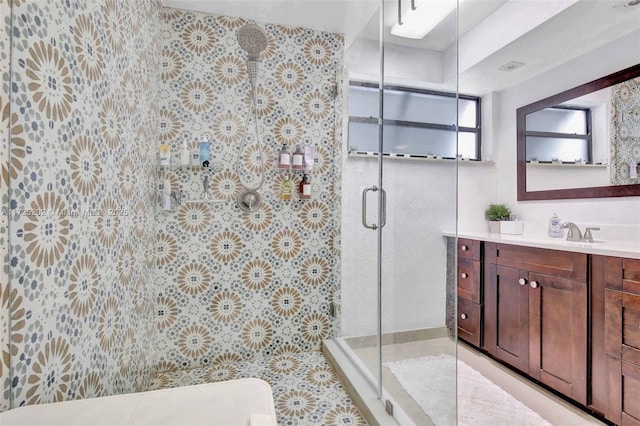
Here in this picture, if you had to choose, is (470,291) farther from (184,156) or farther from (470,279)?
(184,156)

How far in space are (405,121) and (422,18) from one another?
0.52 m

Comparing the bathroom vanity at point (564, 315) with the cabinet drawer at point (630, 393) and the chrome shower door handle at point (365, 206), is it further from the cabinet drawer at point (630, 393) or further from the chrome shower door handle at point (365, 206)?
the chrome shower door handle at point (365, 206)

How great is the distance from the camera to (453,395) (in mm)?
1291

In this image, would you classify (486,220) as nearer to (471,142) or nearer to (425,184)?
(471,142)

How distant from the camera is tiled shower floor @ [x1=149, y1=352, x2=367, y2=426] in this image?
1.66 m

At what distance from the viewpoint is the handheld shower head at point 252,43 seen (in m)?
2.15

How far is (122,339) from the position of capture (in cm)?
136

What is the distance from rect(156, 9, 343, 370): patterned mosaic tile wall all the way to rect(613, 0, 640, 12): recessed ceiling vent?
163 centimetres

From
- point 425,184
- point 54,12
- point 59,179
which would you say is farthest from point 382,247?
point 54,12

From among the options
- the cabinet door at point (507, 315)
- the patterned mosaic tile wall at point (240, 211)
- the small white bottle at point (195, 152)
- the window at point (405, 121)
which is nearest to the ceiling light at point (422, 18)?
the window at point (405, 121)

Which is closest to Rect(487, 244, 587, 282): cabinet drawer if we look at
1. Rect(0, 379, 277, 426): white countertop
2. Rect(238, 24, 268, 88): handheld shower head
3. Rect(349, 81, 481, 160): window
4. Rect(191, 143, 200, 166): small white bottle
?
Rect(349, 81, 481, 160): window

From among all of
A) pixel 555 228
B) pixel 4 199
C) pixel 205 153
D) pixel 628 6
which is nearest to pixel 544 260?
pixel 555 228

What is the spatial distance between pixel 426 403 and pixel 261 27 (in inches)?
96.7

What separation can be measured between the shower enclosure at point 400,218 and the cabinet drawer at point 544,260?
87 centimetres
